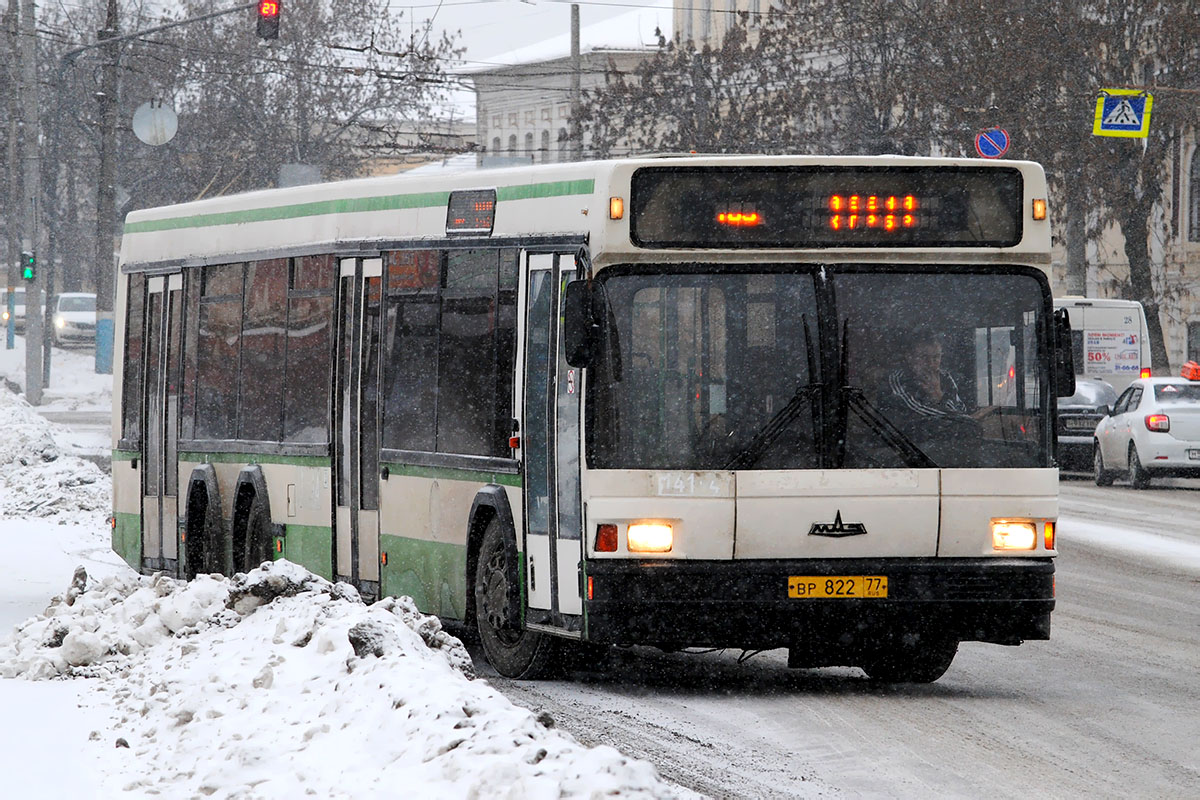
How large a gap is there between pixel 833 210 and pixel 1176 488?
67.6ft

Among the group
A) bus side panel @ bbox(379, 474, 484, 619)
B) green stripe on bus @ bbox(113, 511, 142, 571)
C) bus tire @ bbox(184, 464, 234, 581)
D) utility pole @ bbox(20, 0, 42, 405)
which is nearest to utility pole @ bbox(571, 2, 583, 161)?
utility pole @ bbox(20, 0, 42, 405)

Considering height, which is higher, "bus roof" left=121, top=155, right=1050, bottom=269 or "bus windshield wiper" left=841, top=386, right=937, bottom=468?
"bus roof" left=121, top=155, right=1050, bottom=269

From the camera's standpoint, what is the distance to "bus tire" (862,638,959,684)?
10.7m

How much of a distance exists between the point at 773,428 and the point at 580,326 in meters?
0.99

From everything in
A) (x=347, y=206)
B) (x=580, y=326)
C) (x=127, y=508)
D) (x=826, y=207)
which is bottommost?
(x=127, y=508)

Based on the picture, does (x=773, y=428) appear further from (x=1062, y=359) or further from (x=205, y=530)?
(x=205, y=530)

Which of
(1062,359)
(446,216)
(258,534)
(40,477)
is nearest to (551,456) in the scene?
(446,216)

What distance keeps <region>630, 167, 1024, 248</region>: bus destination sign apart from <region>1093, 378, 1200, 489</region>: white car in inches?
740

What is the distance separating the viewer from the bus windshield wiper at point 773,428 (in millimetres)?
9867

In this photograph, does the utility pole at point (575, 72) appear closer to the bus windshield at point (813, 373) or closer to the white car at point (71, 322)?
the white car at point (71, 322)

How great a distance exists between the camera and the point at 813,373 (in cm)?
995

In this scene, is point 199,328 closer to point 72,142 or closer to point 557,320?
point 557,320

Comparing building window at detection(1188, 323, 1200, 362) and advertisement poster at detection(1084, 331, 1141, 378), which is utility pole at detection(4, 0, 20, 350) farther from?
building window at detection(1188, 323, 1200, 362)

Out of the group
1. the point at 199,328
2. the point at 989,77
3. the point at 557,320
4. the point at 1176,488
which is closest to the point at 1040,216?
the point at 557,320
